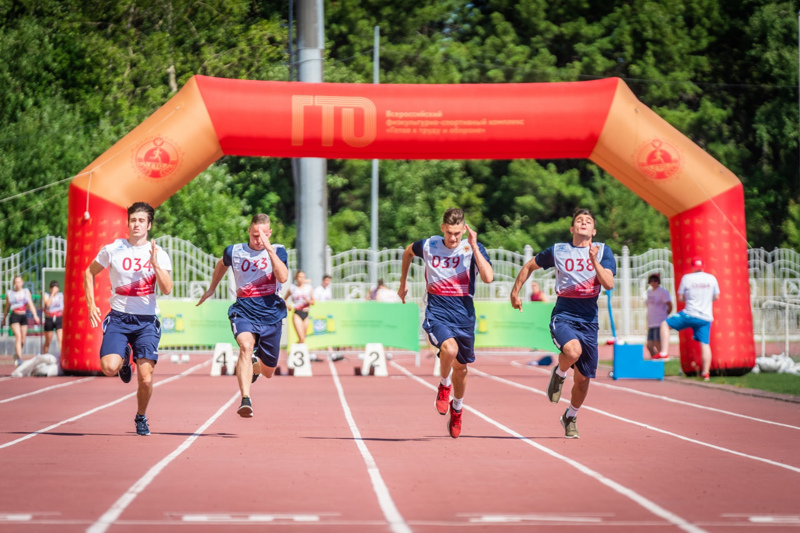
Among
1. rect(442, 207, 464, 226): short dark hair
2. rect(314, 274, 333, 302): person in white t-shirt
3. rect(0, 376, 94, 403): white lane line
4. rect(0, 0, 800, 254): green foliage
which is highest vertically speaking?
rect(0, 0, 800, 254): green foliage

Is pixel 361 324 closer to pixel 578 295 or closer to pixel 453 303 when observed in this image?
pixel 453 303

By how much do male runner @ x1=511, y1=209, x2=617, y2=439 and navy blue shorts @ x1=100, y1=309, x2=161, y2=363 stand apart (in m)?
3.17

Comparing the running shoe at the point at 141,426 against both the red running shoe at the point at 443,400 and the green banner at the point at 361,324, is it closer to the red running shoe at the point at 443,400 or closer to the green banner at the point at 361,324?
the red running shoe at the point at 443,400

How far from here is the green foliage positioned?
154 feet

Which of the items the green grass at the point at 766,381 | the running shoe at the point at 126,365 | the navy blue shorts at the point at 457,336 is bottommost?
the green grass at the point at 766,381

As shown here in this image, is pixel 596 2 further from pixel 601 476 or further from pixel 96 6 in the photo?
pixel 601 476

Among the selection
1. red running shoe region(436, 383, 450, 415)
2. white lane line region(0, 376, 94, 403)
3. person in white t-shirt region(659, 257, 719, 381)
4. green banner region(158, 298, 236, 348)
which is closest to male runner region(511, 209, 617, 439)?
red running shoe region(436, 383, 450, 415)

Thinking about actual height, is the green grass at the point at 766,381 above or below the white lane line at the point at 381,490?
above

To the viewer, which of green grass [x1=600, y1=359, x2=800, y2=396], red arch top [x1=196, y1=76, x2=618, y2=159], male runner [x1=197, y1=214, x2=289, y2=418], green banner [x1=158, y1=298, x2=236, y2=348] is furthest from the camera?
green banner [x1=158, y1=298, x2=236, y2=348]

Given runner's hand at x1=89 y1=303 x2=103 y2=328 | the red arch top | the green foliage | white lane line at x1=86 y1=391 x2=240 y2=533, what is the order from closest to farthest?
white lane line at x1=86 y1=391 x2=240 y2=533, runner's hand at x1=89 y1=303 x2=103 y2=328, the red arch top, the green foliage

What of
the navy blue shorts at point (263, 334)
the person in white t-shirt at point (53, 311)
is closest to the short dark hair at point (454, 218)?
the navy blue shorts at point (263, 334)

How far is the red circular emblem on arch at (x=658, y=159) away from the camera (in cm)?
1930

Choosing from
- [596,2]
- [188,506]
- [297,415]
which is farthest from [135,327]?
[596,2]

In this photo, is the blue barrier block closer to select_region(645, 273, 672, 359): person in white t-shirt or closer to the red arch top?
select_region(645, 273, 672, 359): person in white t-shirt
